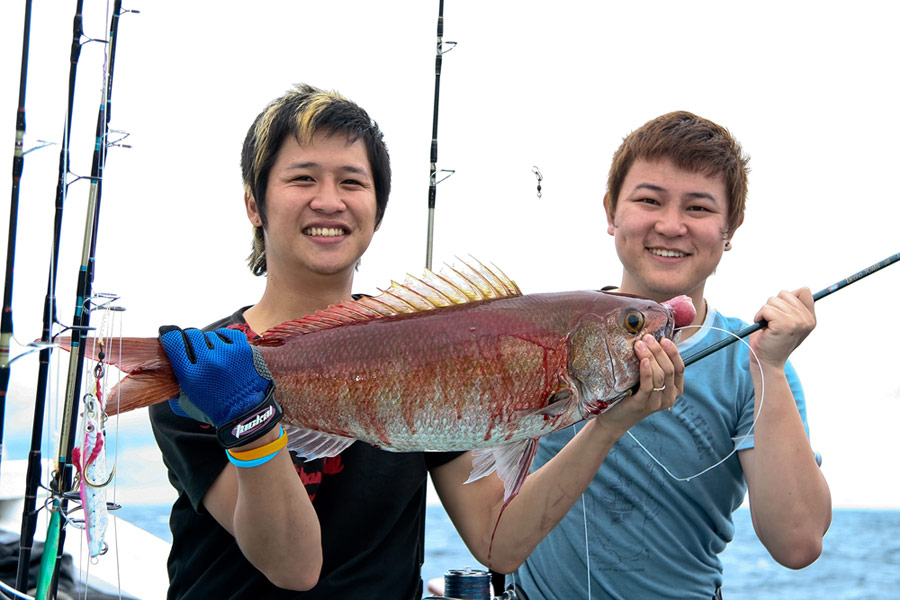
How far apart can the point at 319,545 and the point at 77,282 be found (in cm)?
208

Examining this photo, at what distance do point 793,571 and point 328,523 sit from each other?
1373cm

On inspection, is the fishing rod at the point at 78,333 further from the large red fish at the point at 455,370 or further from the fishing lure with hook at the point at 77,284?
the large red fish at the point at 455,370

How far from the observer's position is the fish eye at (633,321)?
5.83 feet

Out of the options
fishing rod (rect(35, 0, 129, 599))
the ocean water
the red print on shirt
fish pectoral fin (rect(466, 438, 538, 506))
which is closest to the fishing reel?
the red print on shirt

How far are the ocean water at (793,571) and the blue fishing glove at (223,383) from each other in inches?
359

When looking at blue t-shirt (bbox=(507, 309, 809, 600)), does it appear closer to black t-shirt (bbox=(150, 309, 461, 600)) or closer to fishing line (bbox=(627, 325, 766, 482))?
fishing line (bbox=(627, 325, 766, 482))

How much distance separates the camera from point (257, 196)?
7.35ft

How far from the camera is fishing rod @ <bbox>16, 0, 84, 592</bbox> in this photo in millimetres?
3160

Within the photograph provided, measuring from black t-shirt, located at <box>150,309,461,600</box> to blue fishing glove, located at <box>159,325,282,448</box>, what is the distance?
42 centimetres

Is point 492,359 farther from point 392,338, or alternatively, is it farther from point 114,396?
point 114,396

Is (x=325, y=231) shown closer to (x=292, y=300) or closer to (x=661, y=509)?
(x=292, y=300)

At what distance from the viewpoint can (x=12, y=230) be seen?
3.54 metres

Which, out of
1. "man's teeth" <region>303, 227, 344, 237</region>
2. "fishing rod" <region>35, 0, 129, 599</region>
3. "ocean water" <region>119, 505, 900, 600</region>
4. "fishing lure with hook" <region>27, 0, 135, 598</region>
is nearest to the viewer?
"man's teeth" <region>303, 227, 344, 237</region>

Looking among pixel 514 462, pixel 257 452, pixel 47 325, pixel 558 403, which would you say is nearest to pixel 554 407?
pixel 558 403
